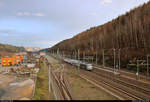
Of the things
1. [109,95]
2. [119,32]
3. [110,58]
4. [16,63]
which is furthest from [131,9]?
[16,63]

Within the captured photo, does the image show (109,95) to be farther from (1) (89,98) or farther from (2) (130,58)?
(2) (130,58)

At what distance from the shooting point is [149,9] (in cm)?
3177

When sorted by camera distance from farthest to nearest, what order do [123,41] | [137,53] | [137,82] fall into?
[123,41]
[137,53]
[137,82]

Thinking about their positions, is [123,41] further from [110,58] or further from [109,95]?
[109,95]

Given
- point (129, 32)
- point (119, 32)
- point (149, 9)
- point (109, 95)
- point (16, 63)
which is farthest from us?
point (16, 63)

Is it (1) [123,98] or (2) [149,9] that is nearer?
(1) [123,98]

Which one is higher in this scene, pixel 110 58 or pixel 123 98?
pixel 110 58

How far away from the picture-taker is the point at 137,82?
19156 millimetres

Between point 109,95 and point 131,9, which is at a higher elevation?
point 131,9

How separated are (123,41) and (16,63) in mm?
43636

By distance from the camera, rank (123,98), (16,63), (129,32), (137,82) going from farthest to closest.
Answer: (16,63) < (129,32) < (137,82) < (123,98)

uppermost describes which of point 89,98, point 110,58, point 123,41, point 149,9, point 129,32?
point 149,9

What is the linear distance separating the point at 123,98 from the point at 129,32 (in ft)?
90.3

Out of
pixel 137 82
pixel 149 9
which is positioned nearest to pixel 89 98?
pixel 137 82
